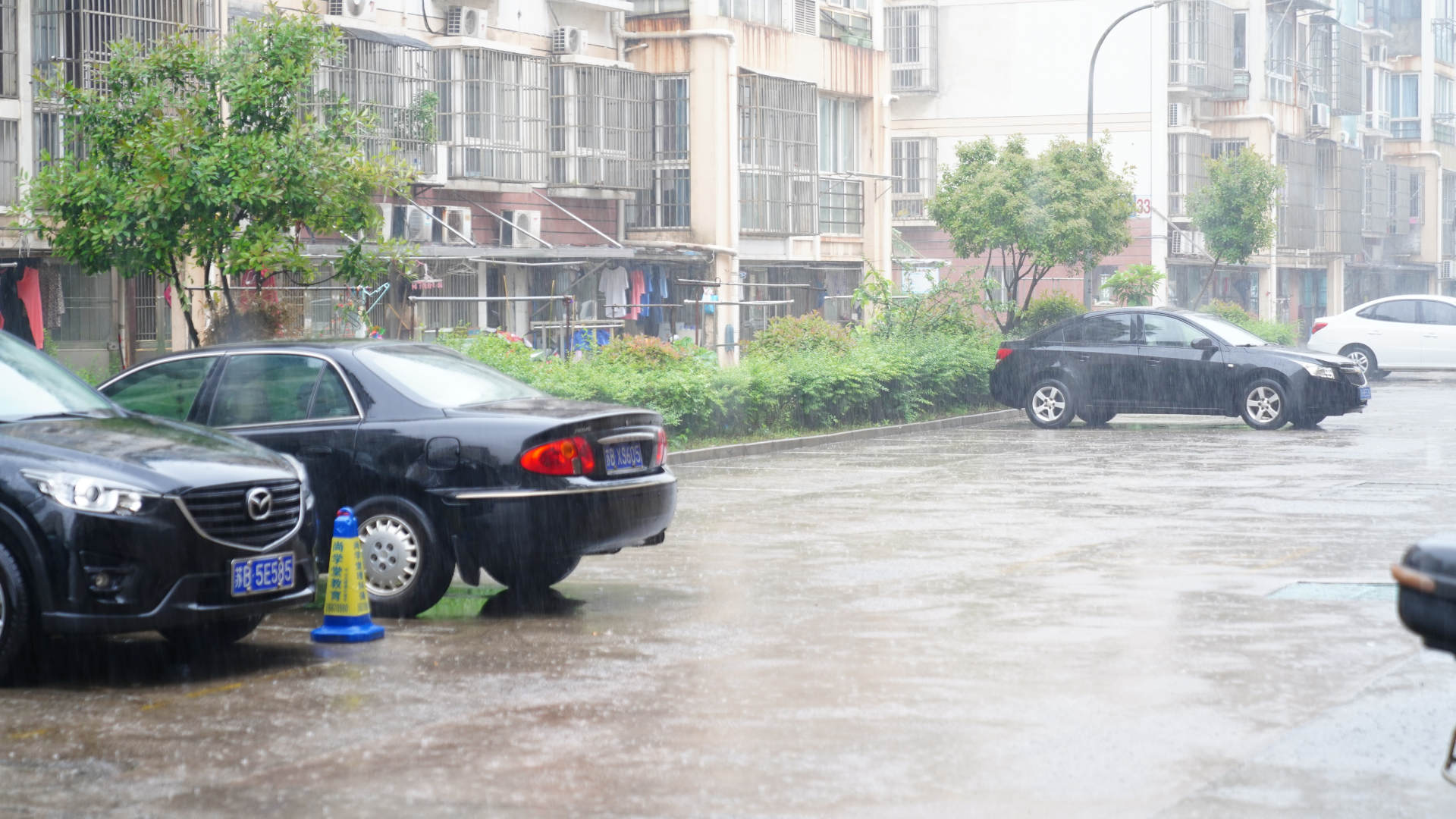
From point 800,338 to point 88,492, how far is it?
1950cm

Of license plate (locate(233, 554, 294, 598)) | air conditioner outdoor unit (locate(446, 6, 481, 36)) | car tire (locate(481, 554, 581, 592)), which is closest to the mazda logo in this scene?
license plate (locate(233, 554, 294, 598))

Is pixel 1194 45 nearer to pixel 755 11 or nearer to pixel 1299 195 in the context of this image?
pixel 1299 195

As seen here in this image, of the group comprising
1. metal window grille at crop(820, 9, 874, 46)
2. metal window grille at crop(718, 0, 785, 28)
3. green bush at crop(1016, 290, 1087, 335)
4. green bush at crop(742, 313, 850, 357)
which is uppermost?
metal window grille at crop(820, 9, 874, 46)

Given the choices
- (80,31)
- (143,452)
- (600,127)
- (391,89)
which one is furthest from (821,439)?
(143,452)

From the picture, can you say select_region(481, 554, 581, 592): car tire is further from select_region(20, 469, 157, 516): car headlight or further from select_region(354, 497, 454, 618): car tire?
select_region(20, 469, 157, 516): car headlight

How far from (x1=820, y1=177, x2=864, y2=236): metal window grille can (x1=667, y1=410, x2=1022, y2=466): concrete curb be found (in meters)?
11.5

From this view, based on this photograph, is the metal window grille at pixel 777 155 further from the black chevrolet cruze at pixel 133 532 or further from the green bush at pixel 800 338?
the black chevrolet cruze at pixel 133 532

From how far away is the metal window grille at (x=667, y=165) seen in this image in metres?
34.3

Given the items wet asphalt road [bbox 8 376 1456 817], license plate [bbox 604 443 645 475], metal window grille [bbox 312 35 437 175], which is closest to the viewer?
wet asphalt road [bbox 8 376 1456 817]

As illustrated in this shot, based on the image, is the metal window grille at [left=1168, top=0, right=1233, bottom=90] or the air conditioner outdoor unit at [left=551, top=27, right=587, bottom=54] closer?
the air conditioner outdoor unit at [left=551, top=27, right=587, bottom=54]

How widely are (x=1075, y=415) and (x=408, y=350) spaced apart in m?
15.7

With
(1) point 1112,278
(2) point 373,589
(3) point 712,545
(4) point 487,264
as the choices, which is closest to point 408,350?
(2) point 373,589

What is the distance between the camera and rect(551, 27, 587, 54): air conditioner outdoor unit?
31.7 metres

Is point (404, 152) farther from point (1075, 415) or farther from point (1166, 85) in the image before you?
point (1166, 85)
